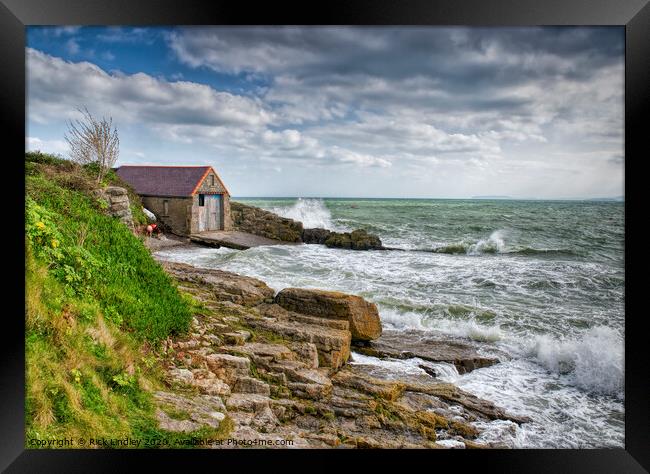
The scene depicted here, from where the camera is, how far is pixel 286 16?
2.73 m

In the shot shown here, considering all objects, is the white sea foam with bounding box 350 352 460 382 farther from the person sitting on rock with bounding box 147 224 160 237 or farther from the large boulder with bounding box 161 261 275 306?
the person sitting on rock with bounding box 147 224 160 237

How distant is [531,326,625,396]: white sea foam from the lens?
380 centimetres

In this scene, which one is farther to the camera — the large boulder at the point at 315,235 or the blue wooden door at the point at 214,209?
the large boulder at the point at 315,235

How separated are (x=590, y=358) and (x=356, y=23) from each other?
402 centimetres

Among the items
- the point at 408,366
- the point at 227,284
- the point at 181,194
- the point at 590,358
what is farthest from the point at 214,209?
the point at 590,358

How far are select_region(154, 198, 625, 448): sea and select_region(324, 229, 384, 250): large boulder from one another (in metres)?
0.33

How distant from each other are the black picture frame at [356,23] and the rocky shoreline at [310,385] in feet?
0.85

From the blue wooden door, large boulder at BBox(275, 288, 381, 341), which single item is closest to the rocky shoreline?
large boulder at BBox(275, 288, 381, 341)

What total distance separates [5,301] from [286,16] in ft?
9.19

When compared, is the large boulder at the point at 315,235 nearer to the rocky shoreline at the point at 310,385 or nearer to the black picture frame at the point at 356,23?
the rocky shoreline at the point at 310,385

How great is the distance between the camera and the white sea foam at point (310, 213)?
11.2 meters

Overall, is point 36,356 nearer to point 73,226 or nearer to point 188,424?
point 188,424

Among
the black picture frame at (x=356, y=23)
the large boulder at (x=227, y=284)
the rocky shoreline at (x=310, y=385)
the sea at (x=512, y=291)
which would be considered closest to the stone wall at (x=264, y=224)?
the sea at (x=512, y=291)

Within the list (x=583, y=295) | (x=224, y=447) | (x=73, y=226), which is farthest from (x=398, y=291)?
(x=73, y=226)
